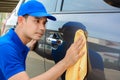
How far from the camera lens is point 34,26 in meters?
2.76

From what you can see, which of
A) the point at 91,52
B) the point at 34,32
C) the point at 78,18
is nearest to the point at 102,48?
the point at 91,52

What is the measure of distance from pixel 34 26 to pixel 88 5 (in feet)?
1.30

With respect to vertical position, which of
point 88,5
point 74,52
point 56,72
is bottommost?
point 56,72

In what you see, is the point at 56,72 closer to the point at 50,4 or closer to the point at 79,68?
the point at 79,68

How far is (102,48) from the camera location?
2387 millimetres

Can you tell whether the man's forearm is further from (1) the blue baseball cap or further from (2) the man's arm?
(1) the blue baseball cap

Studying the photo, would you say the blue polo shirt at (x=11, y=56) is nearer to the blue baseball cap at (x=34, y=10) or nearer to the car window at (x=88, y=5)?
the blue baseball cap at (x=34, y=10)

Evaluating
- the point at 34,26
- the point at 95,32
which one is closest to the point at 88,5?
the point at 95,32

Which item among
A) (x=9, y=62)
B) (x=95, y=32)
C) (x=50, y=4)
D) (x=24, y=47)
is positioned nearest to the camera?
(x=95, y=32)

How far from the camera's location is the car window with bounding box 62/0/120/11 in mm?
2470

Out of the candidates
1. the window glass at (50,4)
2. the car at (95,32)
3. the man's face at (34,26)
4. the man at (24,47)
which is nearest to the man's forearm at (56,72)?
the man at (24,47)

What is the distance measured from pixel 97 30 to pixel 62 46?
0.43 meters

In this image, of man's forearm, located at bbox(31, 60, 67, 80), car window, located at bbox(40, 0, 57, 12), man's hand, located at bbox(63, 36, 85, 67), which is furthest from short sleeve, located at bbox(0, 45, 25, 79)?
car window, located at bbox(40, 0, 57, 12)

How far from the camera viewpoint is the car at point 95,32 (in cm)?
230
